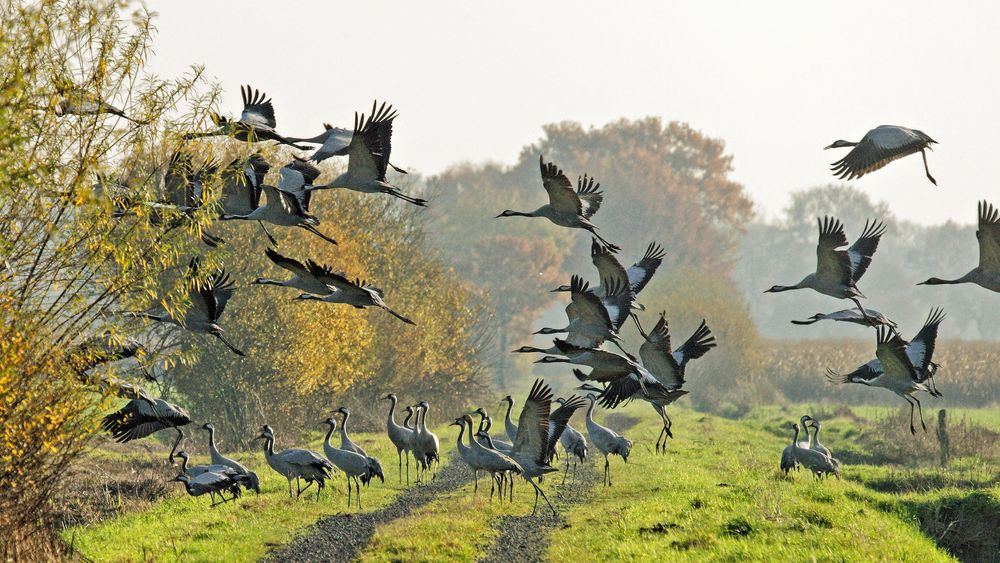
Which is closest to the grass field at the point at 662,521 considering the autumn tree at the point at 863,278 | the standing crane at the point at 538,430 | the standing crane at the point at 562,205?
the standing crane at the point at 538,430

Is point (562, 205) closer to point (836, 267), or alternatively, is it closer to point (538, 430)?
point (538, 430)

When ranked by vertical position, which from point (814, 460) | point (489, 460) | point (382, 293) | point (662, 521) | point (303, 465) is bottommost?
point (662, 521)

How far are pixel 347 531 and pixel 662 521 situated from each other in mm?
5477

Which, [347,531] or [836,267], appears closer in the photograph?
[836,267]

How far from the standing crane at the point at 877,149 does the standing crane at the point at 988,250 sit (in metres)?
1.40

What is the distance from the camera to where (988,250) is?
1408cm

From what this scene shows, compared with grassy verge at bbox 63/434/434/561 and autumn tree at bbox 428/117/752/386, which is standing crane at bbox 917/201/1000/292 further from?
autumn tree at bbox 428/117/752/386

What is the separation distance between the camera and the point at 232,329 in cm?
2944

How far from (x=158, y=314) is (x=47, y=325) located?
222cm

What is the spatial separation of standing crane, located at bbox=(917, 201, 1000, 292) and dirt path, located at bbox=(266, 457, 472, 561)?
9.67m

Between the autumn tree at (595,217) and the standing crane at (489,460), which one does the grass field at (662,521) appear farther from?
the autumn tree at (595,217)

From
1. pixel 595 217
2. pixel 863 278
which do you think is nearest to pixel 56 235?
pixel 595 217

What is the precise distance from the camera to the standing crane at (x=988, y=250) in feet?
44.9

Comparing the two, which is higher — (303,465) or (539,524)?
(303,465)
